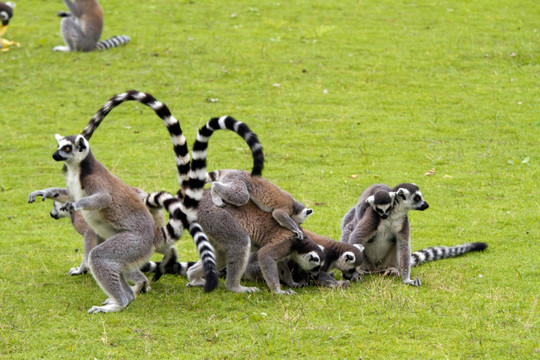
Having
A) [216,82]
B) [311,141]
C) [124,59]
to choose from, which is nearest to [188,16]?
[124,59]

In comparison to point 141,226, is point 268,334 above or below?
below

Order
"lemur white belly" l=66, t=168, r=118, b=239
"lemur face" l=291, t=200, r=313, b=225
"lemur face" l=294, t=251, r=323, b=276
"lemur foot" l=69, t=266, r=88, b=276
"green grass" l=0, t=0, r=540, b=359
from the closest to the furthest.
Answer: "green grass" l=0, t=0, r=540, b=359 < "lemur white belly" l=66, t=168, r=118, b=239 < "lemur face" l=294, t=251, r=323, b=276 < "lemur face" l=291, t=200, r=313, b=225 < "lemur foot" l=69, t=266, r=88, b=276

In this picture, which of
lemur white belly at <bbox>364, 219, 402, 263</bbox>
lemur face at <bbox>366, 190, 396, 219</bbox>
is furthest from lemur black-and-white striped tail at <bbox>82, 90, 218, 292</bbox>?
lemur white belly at <bbox>364, 219, 402, 263</bbox>

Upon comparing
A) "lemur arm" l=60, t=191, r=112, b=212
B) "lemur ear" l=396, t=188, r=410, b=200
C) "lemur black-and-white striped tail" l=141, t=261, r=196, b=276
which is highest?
"lemur arm" l=60, t=191, r=112, b=212

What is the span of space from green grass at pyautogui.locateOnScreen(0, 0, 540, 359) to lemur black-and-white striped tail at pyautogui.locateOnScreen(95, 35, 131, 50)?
0.33 m

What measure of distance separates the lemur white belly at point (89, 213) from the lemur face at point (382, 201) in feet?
8.79

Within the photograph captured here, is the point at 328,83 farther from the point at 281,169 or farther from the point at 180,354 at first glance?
the point at 180,354

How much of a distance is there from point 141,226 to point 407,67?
10451 mm

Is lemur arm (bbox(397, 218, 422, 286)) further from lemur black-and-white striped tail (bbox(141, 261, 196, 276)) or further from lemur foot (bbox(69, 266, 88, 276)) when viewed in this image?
lemur foot (bbox(69, 266, 88, 276))

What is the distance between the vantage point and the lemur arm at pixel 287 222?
290 inches

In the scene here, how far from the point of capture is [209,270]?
6410 millimetres

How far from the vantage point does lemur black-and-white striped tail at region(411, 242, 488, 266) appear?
8117mm

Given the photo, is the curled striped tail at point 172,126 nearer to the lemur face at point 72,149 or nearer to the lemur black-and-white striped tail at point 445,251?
the lemur face at point 72,149

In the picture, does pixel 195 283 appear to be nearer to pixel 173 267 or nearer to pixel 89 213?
pixel 173 267
